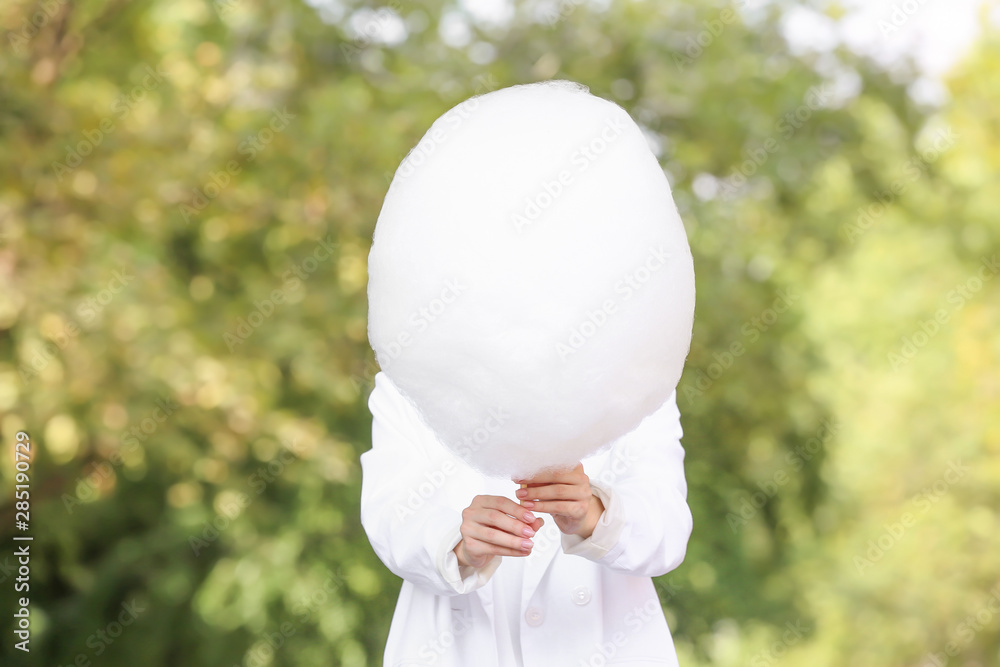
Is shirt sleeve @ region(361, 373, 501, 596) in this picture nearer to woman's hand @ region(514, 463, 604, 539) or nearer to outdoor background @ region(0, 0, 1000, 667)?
woman's hand @ region(514, 463, 604, 539)

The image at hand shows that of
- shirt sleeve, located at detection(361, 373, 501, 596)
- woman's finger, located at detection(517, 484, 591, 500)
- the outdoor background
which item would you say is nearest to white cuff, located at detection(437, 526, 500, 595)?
shirt sleeve, located at detection(361, 373, 501, 596)

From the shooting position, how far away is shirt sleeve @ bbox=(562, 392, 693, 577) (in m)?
Answer: 1.11

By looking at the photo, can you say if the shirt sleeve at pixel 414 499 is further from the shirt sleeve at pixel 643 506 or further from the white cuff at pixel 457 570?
the shirt sleeve at pixel 643 506

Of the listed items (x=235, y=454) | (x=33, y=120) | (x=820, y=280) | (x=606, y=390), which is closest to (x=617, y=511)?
(x=606, y=390)

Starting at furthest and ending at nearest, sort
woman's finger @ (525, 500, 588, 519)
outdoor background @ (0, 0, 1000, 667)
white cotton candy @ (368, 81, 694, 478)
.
Result: outdoor background @ (0, 0, 1000, 667) → woman's finger @ (525, 500, 588, 519) → white cotton candy @ (368, 81, 694, 478)

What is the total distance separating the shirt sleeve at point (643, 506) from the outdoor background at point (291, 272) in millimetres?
1665

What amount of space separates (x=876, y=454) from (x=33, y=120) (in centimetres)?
399

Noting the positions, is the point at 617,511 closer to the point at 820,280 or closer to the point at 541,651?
the point at 541,651

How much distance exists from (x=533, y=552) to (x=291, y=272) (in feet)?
6.32

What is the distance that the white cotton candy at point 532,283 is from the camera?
0.95 meters

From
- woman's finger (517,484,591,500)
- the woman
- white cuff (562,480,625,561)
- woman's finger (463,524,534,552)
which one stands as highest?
woman's finger (517,484,591,500)

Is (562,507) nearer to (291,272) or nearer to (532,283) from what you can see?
(532,283)

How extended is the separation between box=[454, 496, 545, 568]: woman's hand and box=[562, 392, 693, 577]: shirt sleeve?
0.09 metres

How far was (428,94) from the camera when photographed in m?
2.96
